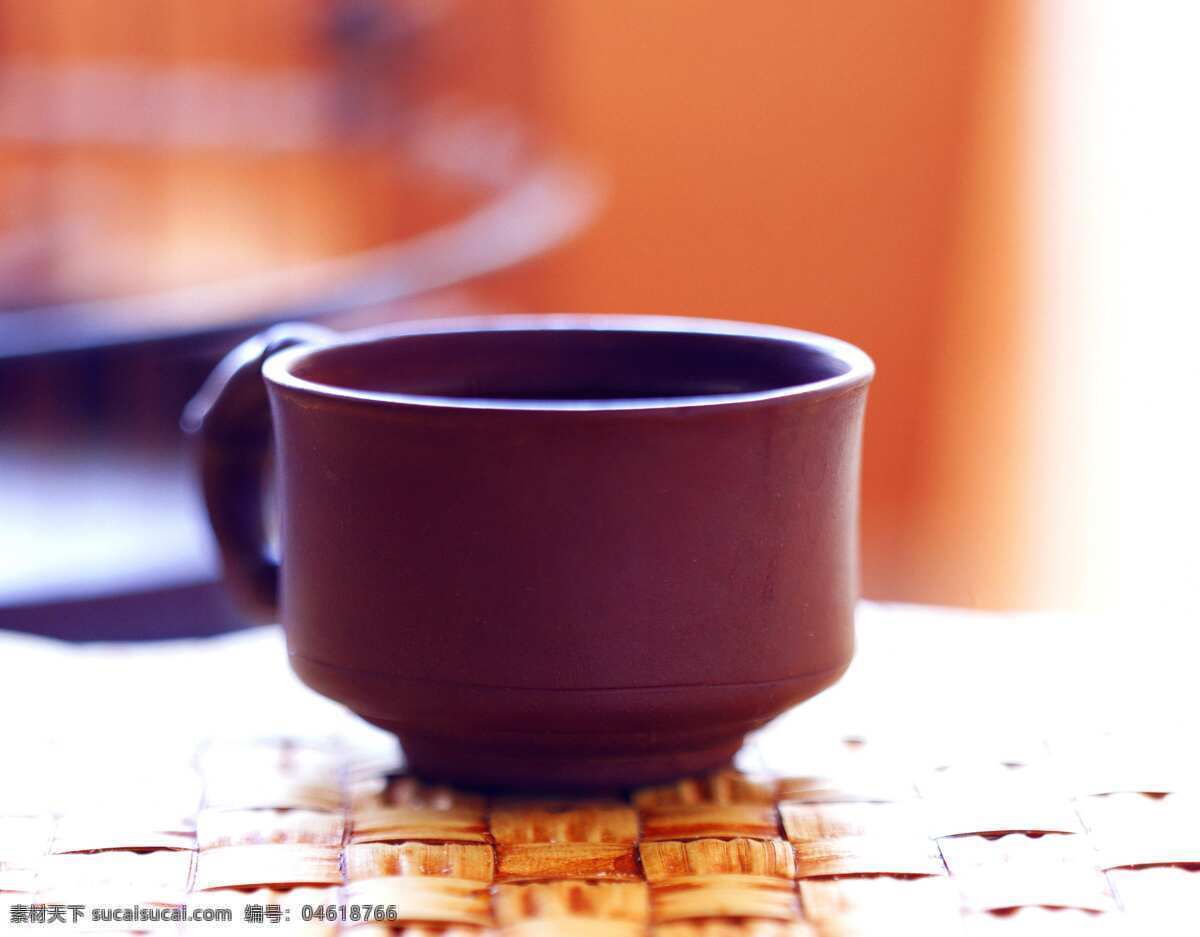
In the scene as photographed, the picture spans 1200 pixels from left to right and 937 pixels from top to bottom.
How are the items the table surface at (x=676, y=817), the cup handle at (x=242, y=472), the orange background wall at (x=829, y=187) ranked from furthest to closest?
the orange background wall at (x=829, y=187), the cup handle at (x=242, y=472), the table surface at (x=676, y=817)

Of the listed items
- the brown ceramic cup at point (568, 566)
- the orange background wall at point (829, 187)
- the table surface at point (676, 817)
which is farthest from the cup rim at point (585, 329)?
the orange background wall at point (829, 187)

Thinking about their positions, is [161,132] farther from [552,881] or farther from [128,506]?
[552,881]

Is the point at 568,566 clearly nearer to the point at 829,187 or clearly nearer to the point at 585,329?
the point at 585,329

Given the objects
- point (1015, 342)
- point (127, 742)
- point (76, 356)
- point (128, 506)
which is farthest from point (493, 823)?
point (1015, 342)

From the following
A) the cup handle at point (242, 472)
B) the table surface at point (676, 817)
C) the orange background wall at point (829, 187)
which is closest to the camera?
the table surface at point (676, 817)

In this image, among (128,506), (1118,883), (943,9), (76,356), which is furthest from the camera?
(943,9)

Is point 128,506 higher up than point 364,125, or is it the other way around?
point 364,125

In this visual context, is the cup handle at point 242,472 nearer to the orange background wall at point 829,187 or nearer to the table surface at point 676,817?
the table surface at point 676,817
